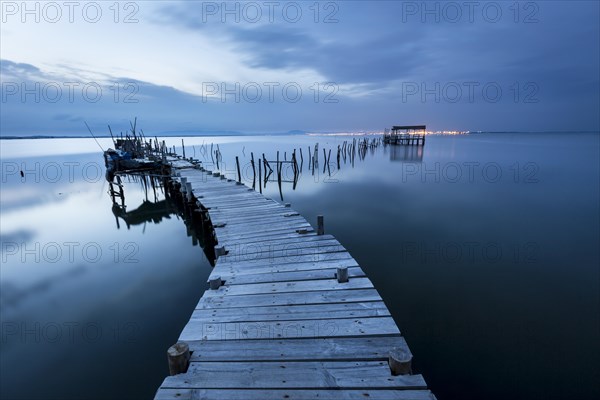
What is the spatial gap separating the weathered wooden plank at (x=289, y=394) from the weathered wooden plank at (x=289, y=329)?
2.98 ft

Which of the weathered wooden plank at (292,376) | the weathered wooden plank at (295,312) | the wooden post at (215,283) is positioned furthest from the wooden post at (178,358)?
the wooden post at (215,283)

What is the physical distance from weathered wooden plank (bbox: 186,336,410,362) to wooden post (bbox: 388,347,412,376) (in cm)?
31

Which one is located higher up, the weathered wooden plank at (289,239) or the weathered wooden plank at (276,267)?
the weathered wooden plank at (289,239)

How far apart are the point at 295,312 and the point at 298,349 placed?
2.88ft

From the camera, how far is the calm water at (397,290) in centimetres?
591

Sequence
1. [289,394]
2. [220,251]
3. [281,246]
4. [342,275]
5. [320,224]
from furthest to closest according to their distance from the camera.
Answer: [320,224], [281,246], [220,251], [342,275], [289,394]

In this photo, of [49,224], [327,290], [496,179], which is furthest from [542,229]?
[49,224]

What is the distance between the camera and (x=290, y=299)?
5.32m

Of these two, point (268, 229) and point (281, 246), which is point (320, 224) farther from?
point (268, 229)

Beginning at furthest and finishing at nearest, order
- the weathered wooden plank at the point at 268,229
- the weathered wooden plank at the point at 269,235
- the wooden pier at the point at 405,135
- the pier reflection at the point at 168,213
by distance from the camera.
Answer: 1. the wooden pier at the point at 405,135
2. the pier reflection at the point at 168,213
3. the weathered wooden plank at the point at 268,229
4. the weathered wooden plank at the point at 269,235

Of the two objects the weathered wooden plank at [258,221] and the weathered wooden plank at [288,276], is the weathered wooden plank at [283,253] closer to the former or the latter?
the weathered wooden plank at [288,276]

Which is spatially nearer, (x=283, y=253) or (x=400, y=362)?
(x=400, y=362)

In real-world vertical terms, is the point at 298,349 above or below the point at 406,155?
below

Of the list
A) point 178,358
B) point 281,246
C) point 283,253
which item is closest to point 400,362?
point 178,358
